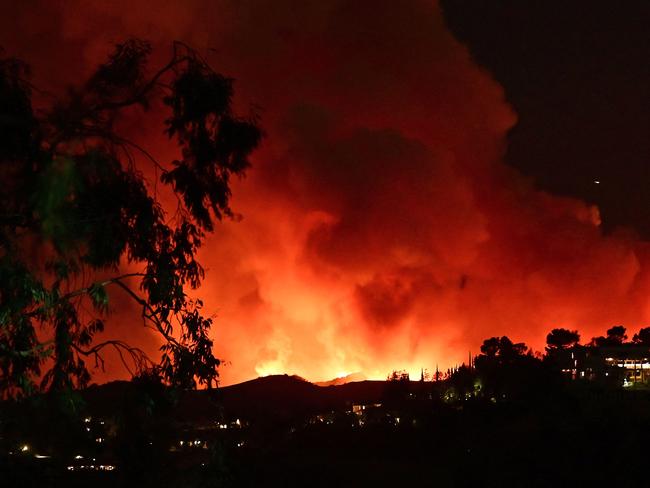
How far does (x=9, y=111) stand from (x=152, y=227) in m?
1.89

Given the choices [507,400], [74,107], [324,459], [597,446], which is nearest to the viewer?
[74,107]

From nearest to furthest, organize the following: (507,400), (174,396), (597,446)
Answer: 1. (174,396)
2. (597,446)
3. (507,400)

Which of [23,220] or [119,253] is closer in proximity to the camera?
[23,220]

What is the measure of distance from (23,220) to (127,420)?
436cm

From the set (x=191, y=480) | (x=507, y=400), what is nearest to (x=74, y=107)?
(x=191, y=480)

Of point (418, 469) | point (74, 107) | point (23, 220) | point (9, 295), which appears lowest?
point (418, 469)

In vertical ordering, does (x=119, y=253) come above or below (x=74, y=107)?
below

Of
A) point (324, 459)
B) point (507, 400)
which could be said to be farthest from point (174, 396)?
point (507, 400)

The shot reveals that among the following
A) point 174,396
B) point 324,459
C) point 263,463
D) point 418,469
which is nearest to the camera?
point 174,396

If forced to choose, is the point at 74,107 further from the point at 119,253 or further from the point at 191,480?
the point at 191,480

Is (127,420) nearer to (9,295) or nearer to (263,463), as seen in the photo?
(9,295)

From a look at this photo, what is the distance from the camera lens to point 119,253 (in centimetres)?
888

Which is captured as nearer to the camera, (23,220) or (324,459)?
(23,220)

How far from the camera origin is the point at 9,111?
8.12 metres
